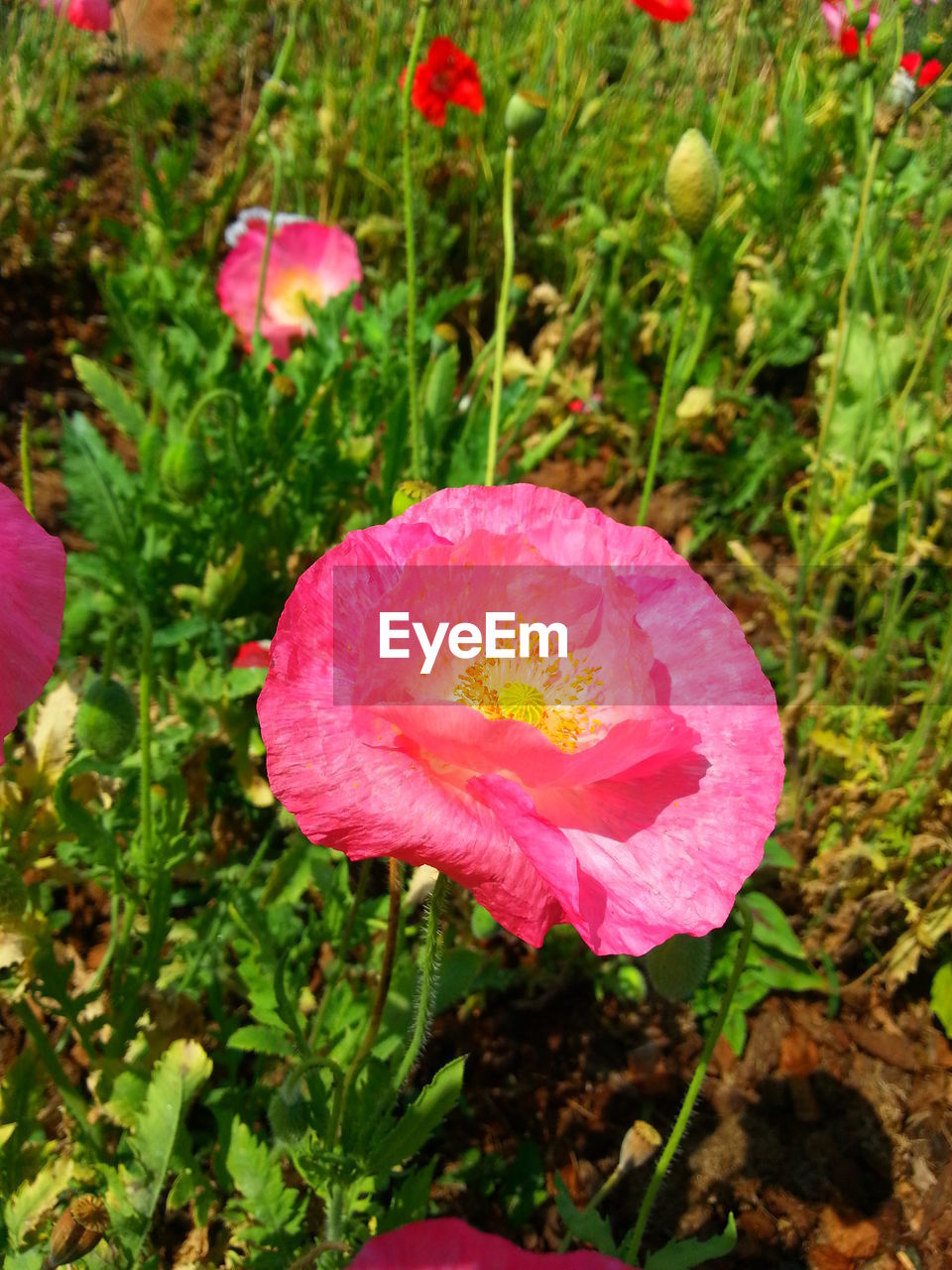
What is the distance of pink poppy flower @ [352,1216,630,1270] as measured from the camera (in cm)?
82

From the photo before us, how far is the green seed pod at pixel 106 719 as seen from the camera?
1309 mm

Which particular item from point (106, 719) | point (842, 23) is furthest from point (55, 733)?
point (842, 23)

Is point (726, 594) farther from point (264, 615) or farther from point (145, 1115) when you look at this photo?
point (145, 1115)

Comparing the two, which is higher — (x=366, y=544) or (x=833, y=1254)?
(x=366, y=544)

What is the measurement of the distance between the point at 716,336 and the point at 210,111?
2.38 meters

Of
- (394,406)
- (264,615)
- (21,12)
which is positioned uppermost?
(21,12)

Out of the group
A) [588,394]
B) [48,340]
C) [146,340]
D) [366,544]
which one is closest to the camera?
[366,544]

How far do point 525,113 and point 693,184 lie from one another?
12.8 inches

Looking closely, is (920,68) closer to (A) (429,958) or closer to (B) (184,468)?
(B) (184,468)

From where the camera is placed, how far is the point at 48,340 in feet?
10.0

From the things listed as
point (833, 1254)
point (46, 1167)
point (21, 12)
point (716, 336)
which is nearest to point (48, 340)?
point (21, 12)

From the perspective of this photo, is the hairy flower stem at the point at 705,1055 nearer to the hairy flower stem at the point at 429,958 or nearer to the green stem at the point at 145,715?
the hairy flower stem at the point at 429,958

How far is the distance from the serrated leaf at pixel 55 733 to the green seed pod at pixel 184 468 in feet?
1.42

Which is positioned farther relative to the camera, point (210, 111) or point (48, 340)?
point (210, 111)
